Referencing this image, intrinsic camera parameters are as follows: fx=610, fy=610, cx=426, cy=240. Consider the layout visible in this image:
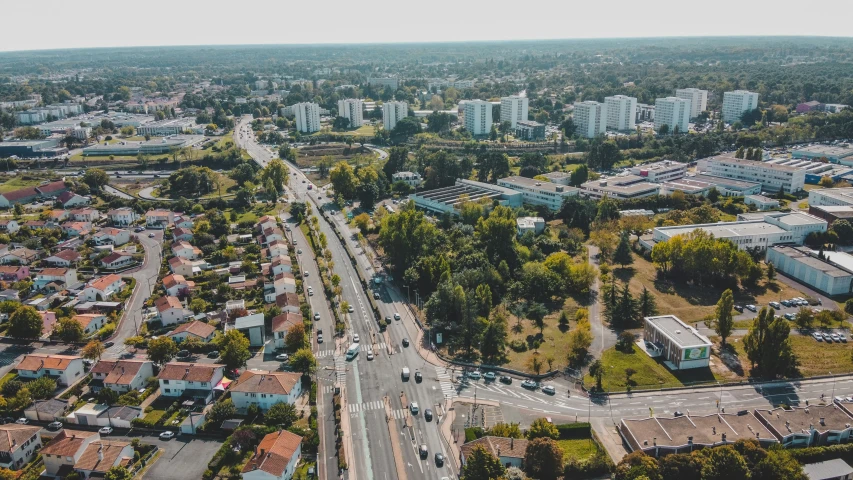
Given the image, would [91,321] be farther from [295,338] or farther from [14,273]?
[295,338]

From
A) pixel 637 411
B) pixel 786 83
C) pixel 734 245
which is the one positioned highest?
pixel 786 83

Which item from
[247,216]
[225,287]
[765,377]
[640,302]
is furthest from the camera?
→ [247,216]

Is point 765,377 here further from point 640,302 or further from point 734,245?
point 734,245

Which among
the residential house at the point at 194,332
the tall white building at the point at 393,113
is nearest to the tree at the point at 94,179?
the residential house at the point at 194,332

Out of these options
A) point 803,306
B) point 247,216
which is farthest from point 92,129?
point 803,306

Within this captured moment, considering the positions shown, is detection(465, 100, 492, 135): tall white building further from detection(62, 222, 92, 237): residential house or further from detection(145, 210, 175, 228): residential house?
detection(62, 222, 92, 237): residential house

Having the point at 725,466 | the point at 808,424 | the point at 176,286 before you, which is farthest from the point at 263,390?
the point at 808,424
